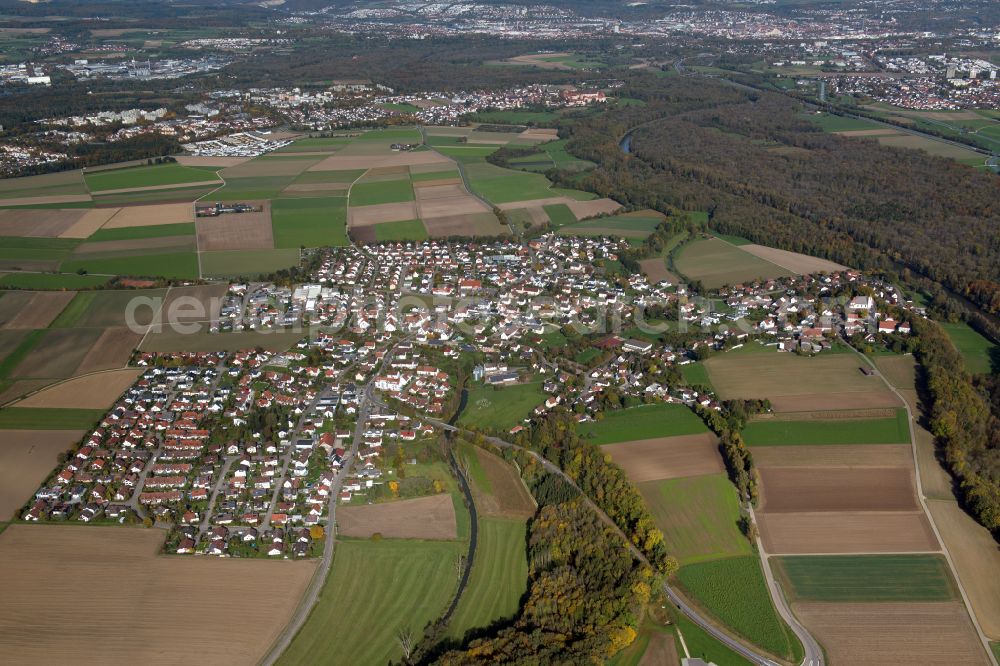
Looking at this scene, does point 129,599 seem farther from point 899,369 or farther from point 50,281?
point 899,369

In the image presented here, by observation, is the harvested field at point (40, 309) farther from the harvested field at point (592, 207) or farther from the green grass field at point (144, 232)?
the harvested field at point (592, 207)

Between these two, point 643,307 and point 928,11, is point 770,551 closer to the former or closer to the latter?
point 643,307

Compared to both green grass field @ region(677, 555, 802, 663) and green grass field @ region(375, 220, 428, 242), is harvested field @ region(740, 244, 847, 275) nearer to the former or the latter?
green grass field @ region(375, 220, 428, 242)

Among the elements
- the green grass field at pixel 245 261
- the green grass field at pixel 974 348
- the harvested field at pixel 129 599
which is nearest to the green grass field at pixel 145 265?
the green grass field at pixel 245 261

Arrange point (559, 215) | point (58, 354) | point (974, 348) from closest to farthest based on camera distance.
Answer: point (58, 354)
point (974, 348)
point (559, 215)

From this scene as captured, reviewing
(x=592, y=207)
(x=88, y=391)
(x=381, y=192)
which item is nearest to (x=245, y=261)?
(x=381, y=192)

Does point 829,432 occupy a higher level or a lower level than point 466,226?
lower
